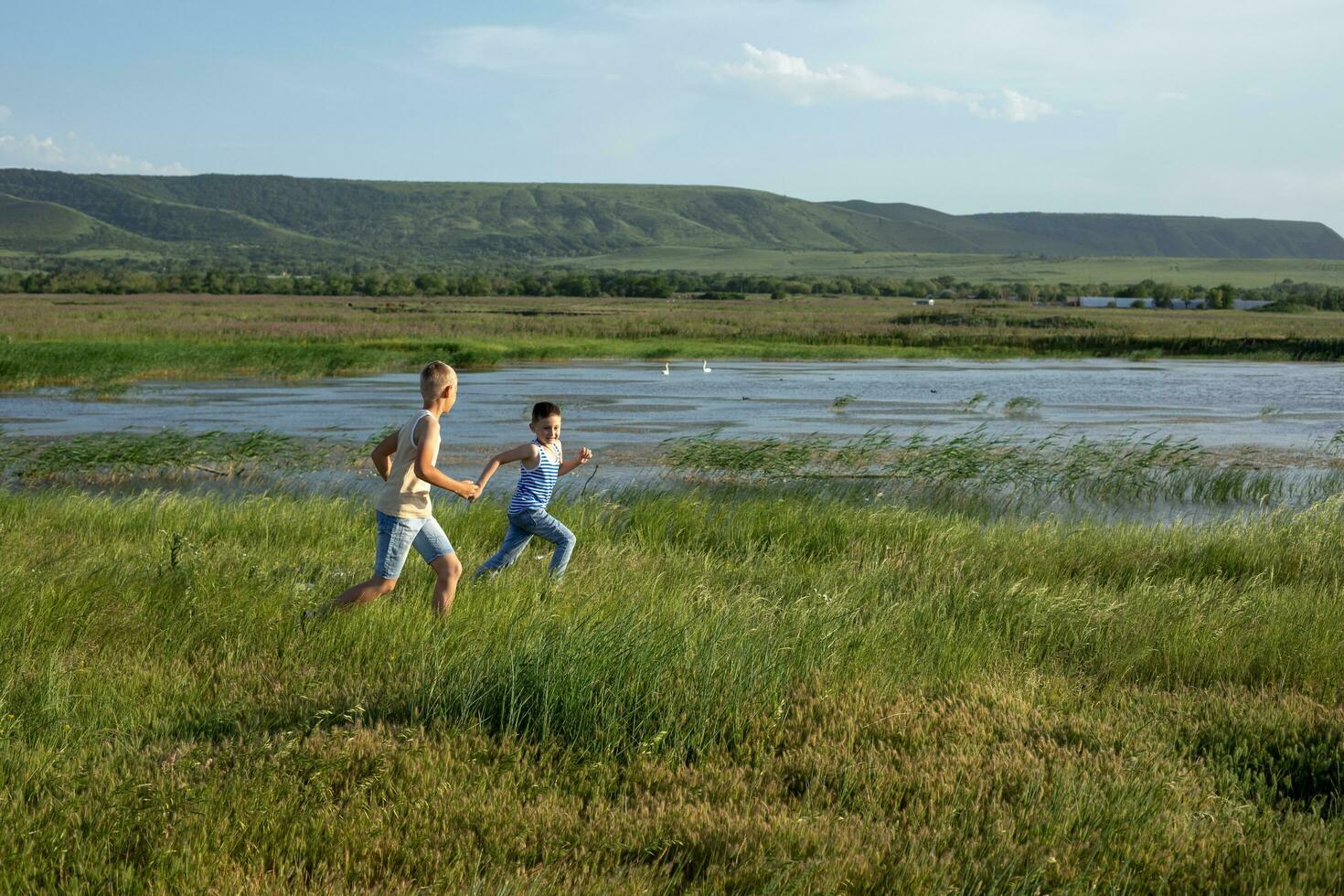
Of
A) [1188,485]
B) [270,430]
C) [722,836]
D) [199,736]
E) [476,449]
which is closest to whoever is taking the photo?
[722,836]

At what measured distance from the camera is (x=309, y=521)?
12.5m

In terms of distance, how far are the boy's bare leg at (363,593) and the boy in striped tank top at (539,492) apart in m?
1.22

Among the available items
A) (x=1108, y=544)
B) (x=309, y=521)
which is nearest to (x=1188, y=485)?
(x=1108, y=544)

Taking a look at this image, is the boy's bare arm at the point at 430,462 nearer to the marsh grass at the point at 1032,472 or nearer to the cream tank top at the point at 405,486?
the cream tank top at the point at 405,486

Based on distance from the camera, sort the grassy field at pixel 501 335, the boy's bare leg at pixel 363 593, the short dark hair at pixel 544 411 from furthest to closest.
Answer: the grassy field at pixel 501 335 < the short dark hair at pixel 544 411 < the boy's bare leg at pixel 363 593

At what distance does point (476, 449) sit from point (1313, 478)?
45.0ft

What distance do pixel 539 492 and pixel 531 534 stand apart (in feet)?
1.27

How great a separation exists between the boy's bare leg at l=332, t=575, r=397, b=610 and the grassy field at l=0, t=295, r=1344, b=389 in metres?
28.4

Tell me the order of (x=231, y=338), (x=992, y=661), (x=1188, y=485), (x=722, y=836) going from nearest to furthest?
(x=722, y=836) < (x=992, y=661) < (x=1188, y=485) < (x=231, y=338)

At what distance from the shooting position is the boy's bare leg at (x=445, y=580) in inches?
308

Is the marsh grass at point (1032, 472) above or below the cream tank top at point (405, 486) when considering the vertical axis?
below

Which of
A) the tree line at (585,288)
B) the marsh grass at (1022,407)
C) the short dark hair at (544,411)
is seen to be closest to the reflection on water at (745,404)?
the marsh grass at (1022,407)

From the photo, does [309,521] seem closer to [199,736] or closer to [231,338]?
[199,736]

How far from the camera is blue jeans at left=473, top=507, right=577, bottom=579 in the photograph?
898cm
